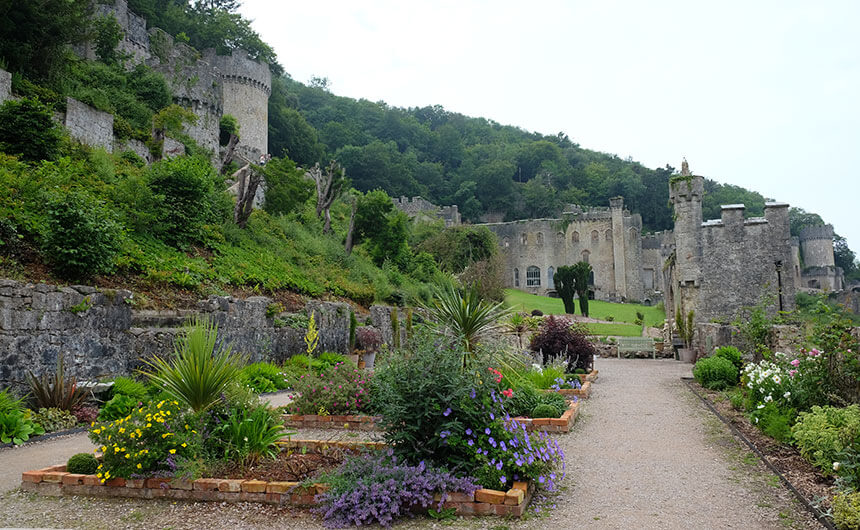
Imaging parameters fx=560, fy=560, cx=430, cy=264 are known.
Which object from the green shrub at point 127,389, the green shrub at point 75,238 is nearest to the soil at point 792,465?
the green shrub at point 127,389

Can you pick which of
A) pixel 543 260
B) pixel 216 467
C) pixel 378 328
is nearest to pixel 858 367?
pixel 216 467

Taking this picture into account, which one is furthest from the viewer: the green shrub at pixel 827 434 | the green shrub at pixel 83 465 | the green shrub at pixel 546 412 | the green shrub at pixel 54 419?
the green shrub at pixel 546 412

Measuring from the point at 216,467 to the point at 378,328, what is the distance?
14.4 meters

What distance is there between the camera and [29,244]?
9.21 metres

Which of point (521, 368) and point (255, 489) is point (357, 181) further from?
point (255, 489)

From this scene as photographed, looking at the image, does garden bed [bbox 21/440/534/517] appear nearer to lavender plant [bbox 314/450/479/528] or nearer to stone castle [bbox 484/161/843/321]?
lavender plant [bbox 314/450/479/528]

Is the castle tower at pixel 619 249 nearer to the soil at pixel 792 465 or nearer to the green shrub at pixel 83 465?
the soil at pixel 792 465

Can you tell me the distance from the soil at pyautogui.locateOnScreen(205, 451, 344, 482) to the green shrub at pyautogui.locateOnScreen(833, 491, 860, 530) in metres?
3.99

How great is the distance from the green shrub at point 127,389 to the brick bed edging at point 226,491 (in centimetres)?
353

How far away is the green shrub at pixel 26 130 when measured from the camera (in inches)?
485

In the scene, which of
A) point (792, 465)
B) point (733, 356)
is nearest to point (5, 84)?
point (792, 465)

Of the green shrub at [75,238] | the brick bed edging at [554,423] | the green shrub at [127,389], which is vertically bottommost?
the brick bed edging at [554,423]

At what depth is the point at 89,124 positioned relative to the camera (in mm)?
16875

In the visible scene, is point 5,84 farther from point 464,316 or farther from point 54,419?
point 464,316
